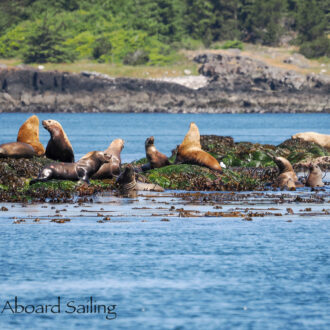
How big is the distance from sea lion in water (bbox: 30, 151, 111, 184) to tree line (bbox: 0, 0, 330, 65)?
12170 cm

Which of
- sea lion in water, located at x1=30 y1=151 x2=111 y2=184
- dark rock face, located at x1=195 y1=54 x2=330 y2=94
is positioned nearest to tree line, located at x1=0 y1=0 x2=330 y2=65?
dark rock face, located at x1=195 y1=54 x2=330 y2=94

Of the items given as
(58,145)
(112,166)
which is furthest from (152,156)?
(58,145)

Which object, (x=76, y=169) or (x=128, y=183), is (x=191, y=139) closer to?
(x=128, y=183)

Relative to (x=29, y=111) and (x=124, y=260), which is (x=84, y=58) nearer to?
(x=29, y=111)

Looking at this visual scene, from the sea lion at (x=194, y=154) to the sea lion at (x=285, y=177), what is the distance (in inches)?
76.1

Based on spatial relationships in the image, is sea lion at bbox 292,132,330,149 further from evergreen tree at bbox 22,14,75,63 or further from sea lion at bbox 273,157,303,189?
evergreen tree at bbox 22,14,75,63

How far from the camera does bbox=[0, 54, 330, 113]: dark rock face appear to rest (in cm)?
14562

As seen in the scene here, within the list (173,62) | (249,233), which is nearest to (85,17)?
(173,62)

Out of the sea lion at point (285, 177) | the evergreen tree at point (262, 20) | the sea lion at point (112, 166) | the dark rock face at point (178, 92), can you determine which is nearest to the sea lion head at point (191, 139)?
the sea lion at point (112, 166)

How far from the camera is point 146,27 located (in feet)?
507

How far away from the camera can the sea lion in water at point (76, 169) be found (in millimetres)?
25094

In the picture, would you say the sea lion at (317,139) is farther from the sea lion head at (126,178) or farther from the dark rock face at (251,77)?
the dark rock face at (251,77)

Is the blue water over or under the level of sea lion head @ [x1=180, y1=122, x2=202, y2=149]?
under

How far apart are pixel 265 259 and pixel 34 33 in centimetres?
13522
